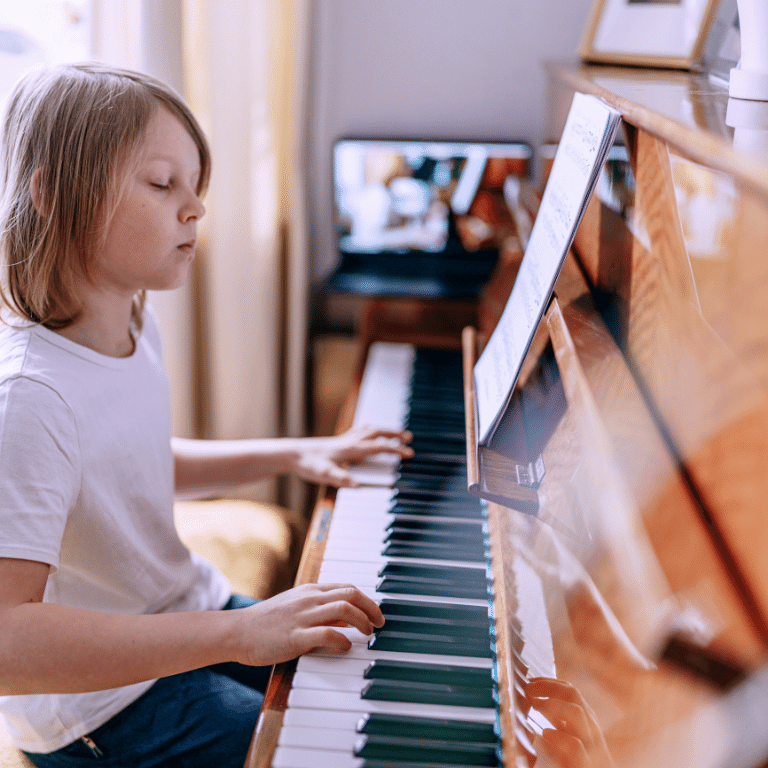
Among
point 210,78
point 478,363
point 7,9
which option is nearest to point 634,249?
point 478,363

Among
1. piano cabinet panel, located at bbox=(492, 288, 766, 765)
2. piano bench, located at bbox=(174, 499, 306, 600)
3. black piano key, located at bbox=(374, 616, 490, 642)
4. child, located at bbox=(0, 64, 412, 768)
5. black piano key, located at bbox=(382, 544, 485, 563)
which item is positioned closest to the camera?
piano cabinet panel, located at bbox=(492, 288, 766, 765)

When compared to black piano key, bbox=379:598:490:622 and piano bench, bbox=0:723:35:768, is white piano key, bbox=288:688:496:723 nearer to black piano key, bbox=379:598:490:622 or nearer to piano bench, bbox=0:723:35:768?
black piano key, bbox=379:598:490:622

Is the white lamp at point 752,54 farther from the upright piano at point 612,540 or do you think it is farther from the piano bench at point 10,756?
the piano bench at point 10,756

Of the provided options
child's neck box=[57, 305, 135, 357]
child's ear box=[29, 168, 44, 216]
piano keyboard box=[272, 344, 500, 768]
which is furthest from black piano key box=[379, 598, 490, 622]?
child's ear box=[29, 168, 44, 216]

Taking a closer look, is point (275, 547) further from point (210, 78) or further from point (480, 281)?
point (210, 78)

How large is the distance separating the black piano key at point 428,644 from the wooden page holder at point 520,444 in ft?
0.55

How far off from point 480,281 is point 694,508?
1.52 metres

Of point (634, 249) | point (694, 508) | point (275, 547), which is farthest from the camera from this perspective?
point (275, 547)

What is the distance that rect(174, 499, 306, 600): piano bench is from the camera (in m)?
1.38

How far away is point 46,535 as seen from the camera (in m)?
0.74

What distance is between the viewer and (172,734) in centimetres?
88

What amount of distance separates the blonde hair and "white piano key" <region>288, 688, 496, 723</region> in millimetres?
543

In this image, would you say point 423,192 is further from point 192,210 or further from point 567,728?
point 567,728


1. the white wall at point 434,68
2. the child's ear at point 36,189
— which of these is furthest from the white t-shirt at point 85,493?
the white wall at point 434,68
